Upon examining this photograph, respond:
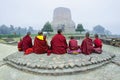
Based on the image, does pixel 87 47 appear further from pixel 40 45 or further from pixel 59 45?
pixel 40 45

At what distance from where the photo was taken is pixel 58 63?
841 centimetres

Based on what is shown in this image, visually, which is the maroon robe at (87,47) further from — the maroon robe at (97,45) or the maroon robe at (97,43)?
the maroon robe at (97,43)

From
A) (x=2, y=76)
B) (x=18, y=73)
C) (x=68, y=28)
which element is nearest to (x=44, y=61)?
(x=18, y=73)

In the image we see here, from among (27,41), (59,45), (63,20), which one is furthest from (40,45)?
(63,20)

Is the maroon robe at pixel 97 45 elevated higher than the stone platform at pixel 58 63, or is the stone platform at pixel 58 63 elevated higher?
the maroon robe at pixel 97 45

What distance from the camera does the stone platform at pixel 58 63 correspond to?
26.5 ft

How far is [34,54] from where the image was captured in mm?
9844

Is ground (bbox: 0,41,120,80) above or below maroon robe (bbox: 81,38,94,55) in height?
below

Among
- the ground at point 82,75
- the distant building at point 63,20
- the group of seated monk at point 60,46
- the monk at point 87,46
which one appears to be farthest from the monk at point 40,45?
the distant building at point 63,20


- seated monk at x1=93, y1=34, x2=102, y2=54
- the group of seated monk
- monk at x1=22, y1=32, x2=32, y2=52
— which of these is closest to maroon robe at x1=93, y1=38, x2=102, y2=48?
seated monk at x1=93, y1=34, x2=102, y2=54

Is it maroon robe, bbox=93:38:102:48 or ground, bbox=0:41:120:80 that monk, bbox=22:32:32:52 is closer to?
ground, bbox=0:41:120:80

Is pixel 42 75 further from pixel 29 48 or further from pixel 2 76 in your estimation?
pixel 29 48

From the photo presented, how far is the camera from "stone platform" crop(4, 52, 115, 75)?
8086mm

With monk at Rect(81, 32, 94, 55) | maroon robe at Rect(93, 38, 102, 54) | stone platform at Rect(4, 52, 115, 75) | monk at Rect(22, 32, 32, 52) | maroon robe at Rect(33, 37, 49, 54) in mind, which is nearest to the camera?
stone platform at Rect(4, 52, 115, 75)
